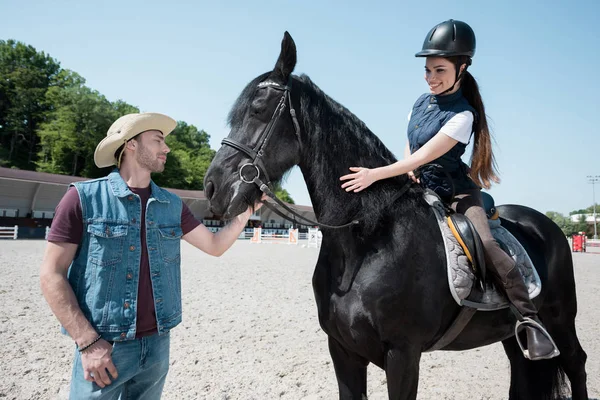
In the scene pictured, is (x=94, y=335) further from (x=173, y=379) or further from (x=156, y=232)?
(x=173, y=379)

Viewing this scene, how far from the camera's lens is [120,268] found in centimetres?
206

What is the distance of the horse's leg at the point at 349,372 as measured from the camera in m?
2.55

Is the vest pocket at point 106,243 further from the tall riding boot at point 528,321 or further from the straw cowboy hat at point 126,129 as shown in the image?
the tall riding boot at point 528,321

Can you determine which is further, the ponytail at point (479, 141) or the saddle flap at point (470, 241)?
the ponytail at point (479, 141)

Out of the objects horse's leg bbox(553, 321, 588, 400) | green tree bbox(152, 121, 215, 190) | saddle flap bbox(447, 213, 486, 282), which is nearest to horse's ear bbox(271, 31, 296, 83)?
saddle flap bbox(447, 213, 486, 282)

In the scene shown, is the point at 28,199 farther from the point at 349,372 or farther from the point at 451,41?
the point at 451,41

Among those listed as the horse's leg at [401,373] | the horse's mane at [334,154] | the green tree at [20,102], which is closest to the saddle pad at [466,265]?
the horse's mane at [334,154]

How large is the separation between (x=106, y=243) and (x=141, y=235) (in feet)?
0.69

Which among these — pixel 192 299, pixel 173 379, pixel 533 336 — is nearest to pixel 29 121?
pixel 192 299

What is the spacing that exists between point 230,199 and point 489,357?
478cm

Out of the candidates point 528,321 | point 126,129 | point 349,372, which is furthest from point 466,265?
point 126,129

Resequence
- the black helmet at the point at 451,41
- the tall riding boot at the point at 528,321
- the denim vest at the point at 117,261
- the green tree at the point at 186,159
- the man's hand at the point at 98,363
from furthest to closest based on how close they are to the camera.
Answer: the green tree at the point at 186,159
the black helmet at the point at 451,41
the tall riding boot at the point at 528,321
the denim vest at the point at 117,261
the man's hand at the point at 98,363

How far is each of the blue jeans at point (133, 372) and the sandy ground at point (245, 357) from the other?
1.94 meters

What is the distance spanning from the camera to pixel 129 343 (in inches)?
81.4
